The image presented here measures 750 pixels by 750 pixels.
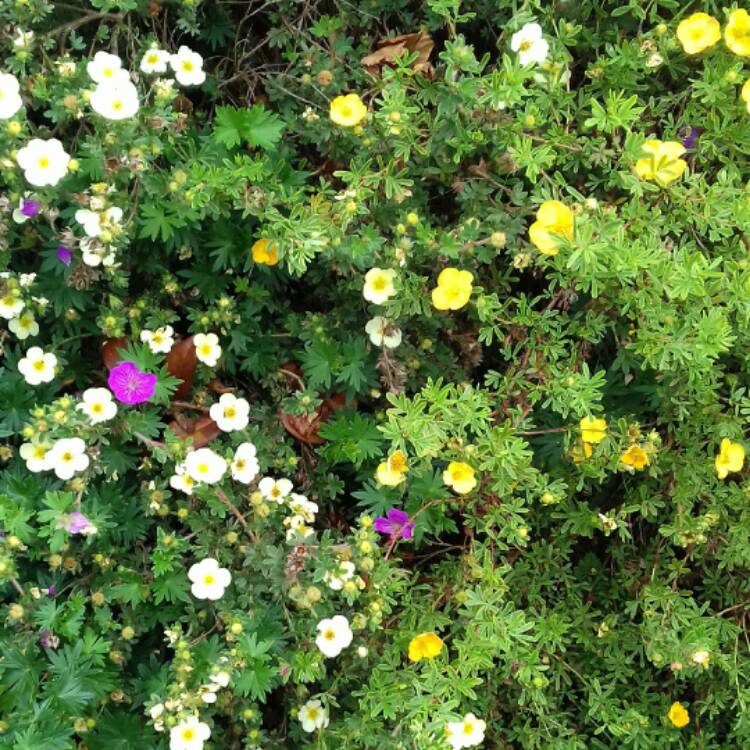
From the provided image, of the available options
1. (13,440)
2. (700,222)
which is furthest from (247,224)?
(700,222)

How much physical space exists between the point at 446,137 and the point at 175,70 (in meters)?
0.78

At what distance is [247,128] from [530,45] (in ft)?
2.66

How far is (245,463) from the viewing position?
7.29 feet

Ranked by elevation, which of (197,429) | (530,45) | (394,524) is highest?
(530,45)

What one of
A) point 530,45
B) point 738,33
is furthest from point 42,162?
point 738,33

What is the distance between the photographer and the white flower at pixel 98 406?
2.16 metres

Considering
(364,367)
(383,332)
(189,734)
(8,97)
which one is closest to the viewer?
(8,97)

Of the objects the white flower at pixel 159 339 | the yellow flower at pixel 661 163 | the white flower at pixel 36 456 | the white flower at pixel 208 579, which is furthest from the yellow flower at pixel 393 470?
the yellow flower at pixel 661 163

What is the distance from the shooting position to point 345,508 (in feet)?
8.63

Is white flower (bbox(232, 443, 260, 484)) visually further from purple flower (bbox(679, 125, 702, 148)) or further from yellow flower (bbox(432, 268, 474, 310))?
purple flower (bbox(679, 125, 702, 148))

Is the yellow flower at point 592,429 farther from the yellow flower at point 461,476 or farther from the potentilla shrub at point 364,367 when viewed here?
the yellow flower at point 461,476

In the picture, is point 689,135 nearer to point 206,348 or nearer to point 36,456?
point 206,348

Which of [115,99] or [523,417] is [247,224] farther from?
[523,417]

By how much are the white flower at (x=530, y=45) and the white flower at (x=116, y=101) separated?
1.00 m
